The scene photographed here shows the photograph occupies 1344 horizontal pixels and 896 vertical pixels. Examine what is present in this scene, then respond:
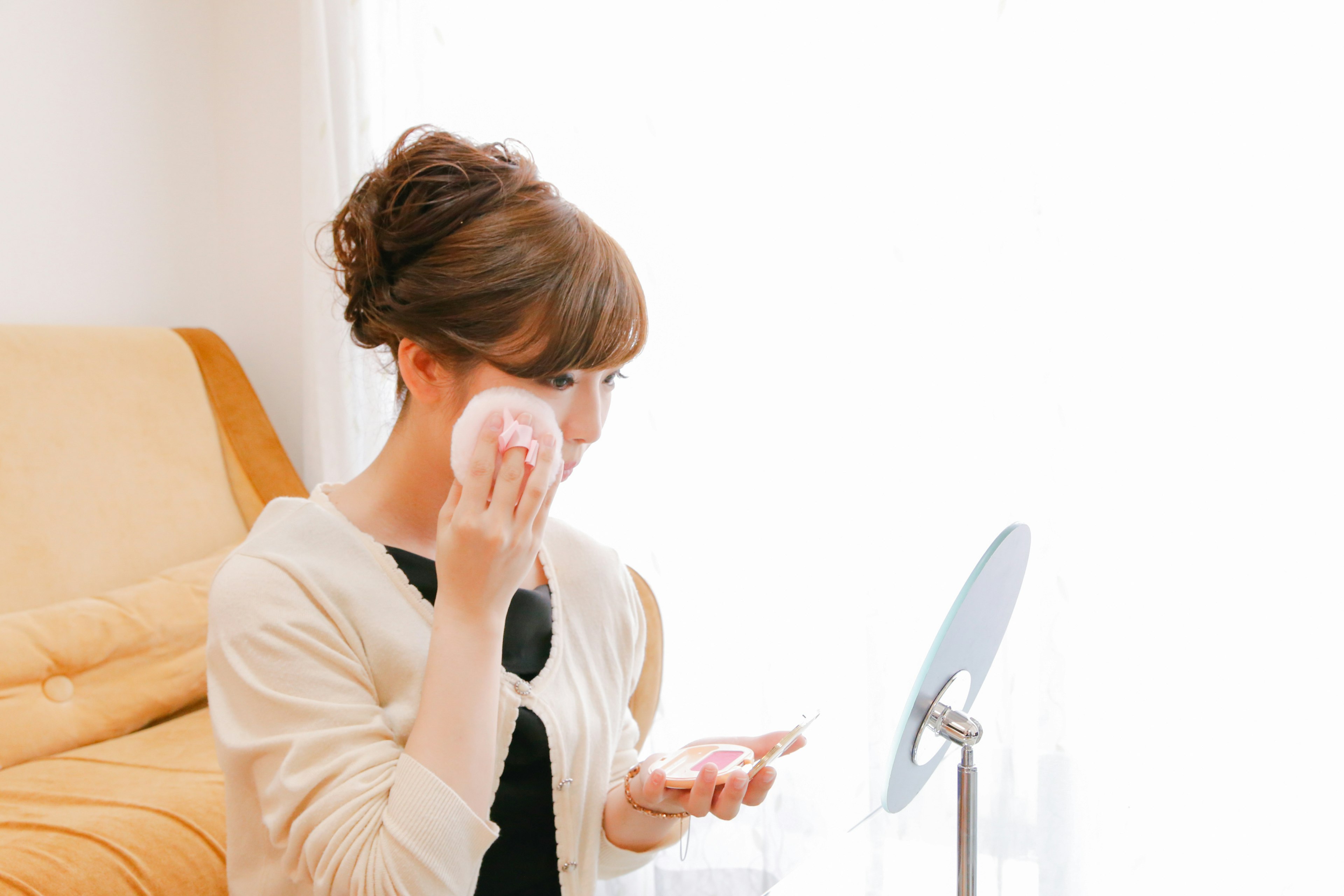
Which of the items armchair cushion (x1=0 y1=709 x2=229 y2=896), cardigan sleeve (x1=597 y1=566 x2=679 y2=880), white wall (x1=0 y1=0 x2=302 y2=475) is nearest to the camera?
cardigan sleeve (x1=597 y1=566 x2=679 y2=880)

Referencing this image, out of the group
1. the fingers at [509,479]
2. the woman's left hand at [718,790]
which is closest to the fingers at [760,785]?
the woman's left hand at [718,790]

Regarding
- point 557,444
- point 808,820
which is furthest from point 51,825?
point 808,820

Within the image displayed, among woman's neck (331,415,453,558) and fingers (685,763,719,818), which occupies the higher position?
woman's neck (331,415,453,558)

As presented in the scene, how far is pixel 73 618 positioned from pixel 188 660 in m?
0.21

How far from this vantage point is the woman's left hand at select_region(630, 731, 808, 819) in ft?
2.80

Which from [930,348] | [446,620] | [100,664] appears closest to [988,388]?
[930,348]

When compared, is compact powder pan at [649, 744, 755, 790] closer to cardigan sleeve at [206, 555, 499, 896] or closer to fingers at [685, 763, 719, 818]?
fingers at [685, 763, 719, 818]

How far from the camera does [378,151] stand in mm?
2125

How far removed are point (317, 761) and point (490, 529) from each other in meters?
0.24

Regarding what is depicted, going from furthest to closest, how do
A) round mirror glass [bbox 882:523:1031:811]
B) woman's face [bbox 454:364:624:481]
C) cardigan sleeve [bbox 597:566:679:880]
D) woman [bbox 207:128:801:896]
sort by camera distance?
1. cardigan sleeve [bbox 597:566:679:880]
2. woman's face [bbox 454:364:624:481]
3. woman [bbox 207:128:801:896]
4. round mirror glass [bbox 882:523:1031:811]

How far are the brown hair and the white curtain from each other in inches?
26.9

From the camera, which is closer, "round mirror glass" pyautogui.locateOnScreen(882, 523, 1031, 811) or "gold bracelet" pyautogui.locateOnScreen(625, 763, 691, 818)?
"round mirror glass" pyautogui.locateOnScreen(882, 523, 1031, 811)

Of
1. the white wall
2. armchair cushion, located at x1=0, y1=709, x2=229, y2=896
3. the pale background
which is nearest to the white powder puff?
the pale background

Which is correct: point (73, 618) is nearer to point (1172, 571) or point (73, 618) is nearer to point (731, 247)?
point (731, 247)
